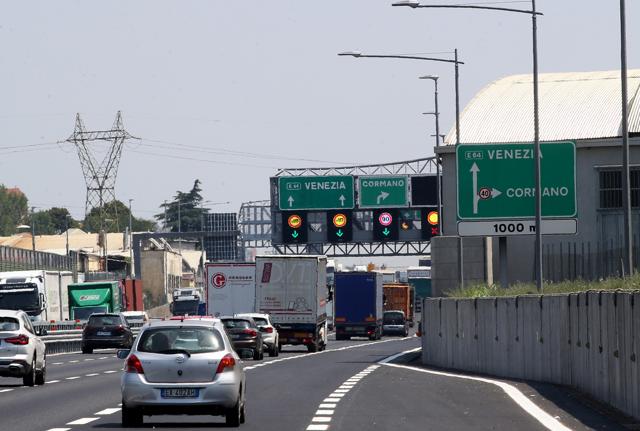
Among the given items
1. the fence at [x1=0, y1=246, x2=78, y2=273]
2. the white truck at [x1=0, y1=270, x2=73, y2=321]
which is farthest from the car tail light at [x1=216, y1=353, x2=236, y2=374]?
the fence at [x1=0, y1=246, x2=78, y2=273]

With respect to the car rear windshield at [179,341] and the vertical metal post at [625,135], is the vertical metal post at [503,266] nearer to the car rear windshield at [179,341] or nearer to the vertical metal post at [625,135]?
the vertical metal post at [625,135]

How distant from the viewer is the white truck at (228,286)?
6750 cm

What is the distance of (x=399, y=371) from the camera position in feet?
127

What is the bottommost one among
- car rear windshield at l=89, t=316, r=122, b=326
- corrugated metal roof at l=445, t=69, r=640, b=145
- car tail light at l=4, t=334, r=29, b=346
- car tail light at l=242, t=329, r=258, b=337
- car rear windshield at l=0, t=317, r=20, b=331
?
car rear windshield at l=89, t=316, r=122, b=326

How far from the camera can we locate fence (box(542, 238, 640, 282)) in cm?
4262

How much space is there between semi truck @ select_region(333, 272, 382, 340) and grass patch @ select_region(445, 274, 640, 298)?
40699 millimetres

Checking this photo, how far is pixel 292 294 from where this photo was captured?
5747 cm

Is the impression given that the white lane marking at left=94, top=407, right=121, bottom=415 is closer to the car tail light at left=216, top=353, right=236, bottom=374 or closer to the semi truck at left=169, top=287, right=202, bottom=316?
the car tail light at left=216, top=353, right=236, bottom=374

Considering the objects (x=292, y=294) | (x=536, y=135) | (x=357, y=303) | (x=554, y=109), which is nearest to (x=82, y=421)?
(x=536, y=135)

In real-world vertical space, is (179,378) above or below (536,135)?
below

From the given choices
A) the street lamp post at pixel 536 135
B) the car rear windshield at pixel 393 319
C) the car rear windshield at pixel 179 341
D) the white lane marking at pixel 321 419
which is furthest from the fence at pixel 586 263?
the car rear windshield at pixel 393 319

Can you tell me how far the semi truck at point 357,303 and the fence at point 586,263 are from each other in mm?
28820

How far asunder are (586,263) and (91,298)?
3522cm

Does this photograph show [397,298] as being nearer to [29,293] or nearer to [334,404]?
[29,293]
